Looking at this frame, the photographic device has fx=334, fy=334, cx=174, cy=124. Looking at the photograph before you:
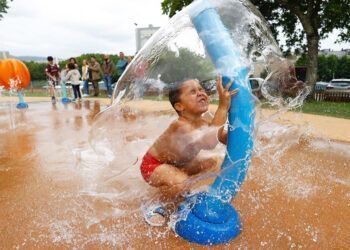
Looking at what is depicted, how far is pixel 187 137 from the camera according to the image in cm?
269

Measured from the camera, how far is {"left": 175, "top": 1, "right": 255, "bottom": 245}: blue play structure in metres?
2.49

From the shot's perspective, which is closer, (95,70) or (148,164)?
(148,164)

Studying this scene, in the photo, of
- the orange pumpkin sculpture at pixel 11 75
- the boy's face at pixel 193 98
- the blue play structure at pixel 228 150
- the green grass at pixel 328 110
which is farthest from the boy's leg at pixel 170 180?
the orange pumpkin sculpture at pixel 11 75

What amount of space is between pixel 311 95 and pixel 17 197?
16021 millimetres

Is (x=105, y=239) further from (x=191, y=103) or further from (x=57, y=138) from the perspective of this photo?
(x=57, y=138)

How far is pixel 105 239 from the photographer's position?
9.19 ft

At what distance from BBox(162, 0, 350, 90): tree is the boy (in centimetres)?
1545

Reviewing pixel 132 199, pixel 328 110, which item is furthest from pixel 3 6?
pixel 132 199

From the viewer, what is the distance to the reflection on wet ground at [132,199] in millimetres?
2811

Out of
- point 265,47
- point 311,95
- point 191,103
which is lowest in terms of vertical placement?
point 311,95

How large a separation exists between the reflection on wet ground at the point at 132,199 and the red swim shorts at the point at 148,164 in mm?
144

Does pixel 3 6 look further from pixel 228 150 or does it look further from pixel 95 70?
pixel 228 150

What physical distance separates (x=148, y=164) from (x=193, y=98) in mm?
809

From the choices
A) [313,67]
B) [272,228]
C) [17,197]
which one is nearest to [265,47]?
[272,228]
